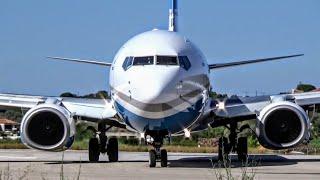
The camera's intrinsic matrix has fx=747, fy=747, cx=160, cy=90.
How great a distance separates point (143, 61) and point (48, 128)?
417cm

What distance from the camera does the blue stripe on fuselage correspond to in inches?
725

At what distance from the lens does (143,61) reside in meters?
18.5

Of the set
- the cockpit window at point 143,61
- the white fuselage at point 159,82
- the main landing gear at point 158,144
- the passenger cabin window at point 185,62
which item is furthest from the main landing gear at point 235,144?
the cockpit window at point 143,61

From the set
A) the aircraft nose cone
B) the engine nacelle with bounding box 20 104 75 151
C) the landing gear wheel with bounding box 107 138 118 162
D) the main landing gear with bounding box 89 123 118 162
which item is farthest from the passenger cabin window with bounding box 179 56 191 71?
the landing gear wheel with bounding box 107 138 118 162

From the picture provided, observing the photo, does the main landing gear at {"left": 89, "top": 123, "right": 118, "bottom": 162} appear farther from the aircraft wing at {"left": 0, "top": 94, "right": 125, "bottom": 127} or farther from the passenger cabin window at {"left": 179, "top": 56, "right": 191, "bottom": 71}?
the passenger cabin window at {"left": 179, "top": 56, "right": 191, "bottom": 71}

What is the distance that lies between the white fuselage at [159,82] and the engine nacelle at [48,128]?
177cm

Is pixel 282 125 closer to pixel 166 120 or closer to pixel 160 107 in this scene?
pixel 166 120

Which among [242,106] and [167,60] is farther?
[242,106]

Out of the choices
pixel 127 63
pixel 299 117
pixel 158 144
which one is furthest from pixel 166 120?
pixel 299 117

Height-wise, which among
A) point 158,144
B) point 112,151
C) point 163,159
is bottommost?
point 163,159

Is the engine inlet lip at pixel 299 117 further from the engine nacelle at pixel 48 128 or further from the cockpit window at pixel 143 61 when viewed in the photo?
the engine nacelle at pixel 48 128

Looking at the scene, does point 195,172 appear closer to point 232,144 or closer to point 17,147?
point 232,144

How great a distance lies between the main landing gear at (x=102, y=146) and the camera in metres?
23.0

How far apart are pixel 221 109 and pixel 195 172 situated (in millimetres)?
4770
